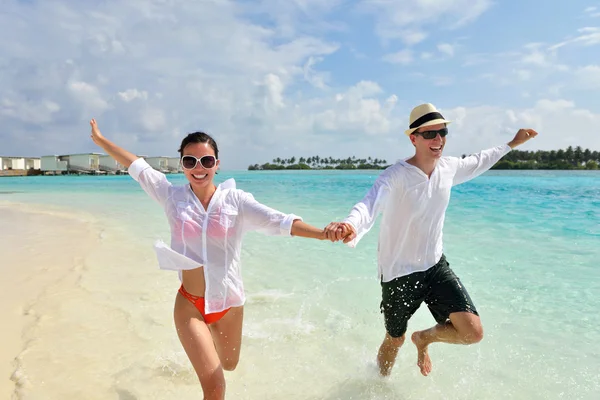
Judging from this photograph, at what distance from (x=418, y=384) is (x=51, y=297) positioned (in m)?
5.05

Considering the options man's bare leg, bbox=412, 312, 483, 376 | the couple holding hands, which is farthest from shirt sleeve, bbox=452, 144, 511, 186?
man's bare leg, bbox=412, 312, 483, 376

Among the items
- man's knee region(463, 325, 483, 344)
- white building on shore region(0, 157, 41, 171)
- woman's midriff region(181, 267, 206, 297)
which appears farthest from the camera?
white building on shore region(0, 157, 41, 171)

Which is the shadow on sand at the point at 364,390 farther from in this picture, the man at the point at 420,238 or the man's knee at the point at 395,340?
the man at the point at 420,238

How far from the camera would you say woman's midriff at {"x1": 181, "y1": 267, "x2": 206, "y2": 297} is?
338cm

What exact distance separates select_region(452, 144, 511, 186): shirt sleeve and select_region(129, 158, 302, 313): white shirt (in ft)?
6.58

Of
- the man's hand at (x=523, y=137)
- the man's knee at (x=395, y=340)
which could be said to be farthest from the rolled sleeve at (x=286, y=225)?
the man's hand at (x=523, y=137)

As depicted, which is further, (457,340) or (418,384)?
(418,384)

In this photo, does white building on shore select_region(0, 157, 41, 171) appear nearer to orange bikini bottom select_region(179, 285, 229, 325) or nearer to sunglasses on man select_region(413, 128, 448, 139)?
orange bikini bottom select_region(179, 285, 229, 325)

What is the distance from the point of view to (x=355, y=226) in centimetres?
346

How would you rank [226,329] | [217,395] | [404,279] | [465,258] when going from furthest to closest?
[465,258] < [404,279] < [226,329] < [217,395]

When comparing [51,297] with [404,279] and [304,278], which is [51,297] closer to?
[304,278]

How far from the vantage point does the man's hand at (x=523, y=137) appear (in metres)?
5.05

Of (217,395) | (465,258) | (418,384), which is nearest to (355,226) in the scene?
(217,395)

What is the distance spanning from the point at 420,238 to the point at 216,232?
1.79m
